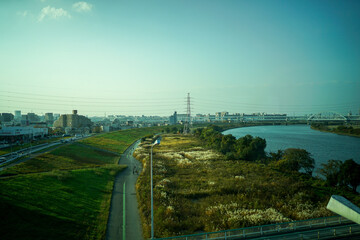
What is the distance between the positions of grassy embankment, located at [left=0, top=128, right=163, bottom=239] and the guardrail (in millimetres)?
7815

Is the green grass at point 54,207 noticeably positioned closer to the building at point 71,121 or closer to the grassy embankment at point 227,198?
the grassy embankment at point 227,198

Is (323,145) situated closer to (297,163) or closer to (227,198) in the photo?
(297,163)

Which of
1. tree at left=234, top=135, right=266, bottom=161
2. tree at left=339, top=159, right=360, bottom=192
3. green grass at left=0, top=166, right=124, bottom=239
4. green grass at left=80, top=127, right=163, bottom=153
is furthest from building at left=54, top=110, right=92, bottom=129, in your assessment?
tree at left=339, top=159, right=360, bottom=192

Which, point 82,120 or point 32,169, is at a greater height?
point 82,120

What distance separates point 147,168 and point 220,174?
1169 cm

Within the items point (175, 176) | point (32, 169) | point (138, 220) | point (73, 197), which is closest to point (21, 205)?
point (73, 197)

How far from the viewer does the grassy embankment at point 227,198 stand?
52.0 feet

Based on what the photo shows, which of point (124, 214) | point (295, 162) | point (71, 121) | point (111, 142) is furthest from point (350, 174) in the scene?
point (71, 121)

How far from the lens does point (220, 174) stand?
96.9 ft

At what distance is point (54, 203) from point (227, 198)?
658 inches

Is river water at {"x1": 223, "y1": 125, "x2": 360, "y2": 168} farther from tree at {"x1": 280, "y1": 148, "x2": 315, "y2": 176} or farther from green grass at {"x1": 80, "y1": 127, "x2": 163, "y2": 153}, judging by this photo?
green grass at {"x1": 80, "y1": 127, "x2": 163, "y2": 153}

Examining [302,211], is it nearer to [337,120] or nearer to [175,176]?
[175,176]

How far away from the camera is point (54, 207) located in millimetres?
17938

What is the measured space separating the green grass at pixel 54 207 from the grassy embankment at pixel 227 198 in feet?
13.7
